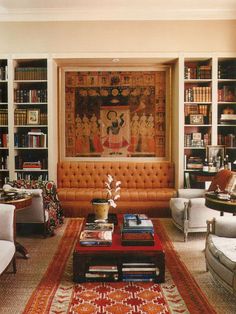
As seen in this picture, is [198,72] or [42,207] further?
[198,72]

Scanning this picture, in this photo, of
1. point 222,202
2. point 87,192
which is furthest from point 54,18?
point 222,202

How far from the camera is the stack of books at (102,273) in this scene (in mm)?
3803

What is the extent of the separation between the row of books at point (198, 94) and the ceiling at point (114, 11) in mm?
1168

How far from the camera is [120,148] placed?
24.3 feet

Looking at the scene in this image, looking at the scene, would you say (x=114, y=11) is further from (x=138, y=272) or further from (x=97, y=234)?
(x=138, y=272)

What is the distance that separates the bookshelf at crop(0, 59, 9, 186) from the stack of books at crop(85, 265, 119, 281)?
3.67 m

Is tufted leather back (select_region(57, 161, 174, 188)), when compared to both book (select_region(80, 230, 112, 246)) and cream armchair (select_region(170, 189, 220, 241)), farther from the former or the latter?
book (select_region(80, 230, 112, 246))

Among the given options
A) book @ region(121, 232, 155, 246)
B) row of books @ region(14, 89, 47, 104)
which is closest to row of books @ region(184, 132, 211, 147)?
row of books @ region(14, 89, 47, 104)

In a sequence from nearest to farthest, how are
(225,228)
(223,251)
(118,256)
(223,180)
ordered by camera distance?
1. (223,251)
2. (118,256)
3. (225,228)
4. (223,180)

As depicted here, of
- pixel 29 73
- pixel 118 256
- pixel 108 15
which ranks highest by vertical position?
pixel 108 15

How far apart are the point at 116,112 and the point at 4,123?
2.00 m

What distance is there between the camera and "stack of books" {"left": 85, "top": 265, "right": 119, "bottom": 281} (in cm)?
380

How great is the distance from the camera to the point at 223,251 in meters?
3.48

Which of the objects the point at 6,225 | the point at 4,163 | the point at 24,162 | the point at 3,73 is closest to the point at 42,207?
the point at 6,225
